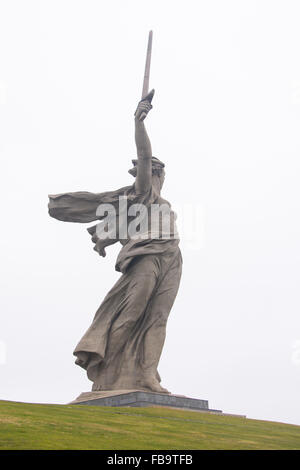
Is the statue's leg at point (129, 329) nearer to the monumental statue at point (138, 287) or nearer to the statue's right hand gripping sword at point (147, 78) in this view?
the monumental statue at point (138, 287)

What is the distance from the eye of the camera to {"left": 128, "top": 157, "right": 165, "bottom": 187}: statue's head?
47.9 ft

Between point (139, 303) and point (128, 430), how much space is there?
516 cm

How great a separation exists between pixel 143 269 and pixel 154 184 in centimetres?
208

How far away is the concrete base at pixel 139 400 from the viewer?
11859 millimetres

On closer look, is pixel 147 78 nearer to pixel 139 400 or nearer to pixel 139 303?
pixel 139 303

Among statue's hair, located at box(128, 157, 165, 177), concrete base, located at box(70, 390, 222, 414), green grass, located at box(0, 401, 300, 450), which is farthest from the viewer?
statue's hair, located at box(128, 157, 165, 177)

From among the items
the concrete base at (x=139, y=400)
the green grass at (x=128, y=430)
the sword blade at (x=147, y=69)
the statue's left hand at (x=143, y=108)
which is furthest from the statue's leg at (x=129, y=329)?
the sword blade at (x=147, y=69)

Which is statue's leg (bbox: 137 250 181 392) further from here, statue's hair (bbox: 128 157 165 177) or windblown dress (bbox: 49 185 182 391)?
statue's hair (bbox: 128 157 165 177)

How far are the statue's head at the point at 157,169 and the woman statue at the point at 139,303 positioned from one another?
336 mm

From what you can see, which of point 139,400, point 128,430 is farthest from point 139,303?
point 128,430

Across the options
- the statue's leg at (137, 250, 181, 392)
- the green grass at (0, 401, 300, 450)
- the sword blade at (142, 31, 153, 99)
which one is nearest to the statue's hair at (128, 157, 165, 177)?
the sword blade at (142, 31, 153, 99)
